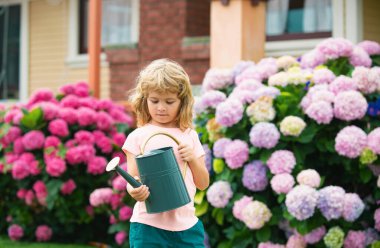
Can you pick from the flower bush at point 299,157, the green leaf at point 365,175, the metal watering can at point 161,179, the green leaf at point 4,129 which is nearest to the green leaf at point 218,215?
the flower bush at point 299,157

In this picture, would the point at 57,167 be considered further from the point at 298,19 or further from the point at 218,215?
the point at 298,19

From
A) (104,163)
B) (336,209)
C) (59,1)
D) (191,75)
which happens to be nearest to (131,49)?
(191,75)

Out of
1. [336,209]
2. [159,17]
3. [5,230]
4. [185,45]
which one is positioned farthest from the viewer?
[159,17]

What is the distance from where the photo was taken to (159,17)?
983 cm

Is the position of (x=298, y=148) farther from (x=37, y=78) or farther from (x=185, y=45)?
(x=37, y=78)

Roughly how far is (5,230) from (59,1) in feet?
17.7

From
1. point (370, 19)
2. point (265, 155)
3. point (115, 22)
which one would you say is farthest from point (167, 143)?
point (115, 22)

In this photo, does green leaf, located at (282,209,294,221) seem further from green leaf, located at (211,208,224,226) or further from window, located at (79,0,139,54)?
window, located at (79,0,139,54)

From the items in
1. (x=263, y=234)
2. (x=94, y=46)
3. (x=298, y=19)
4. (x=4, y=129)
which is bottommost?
(x=263, y=234)

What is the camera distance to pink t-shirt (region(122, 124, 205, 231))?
323 centimetres

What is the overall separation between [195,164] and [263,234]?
1.94m

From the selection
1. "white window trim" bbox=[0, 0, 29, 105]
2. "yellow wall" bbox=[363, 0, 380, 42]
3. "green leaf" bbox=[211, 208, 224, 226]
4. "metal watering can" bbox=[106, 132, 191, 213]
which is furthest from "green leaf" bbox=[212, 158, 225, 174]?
"white window trim" bbox=[0, 0, 29, 105]

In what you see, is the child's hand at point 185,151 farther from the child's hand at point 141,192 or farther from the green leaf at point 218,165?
the green leaf at point 218,165

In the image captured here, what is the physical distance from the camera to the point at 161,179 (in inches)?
121
